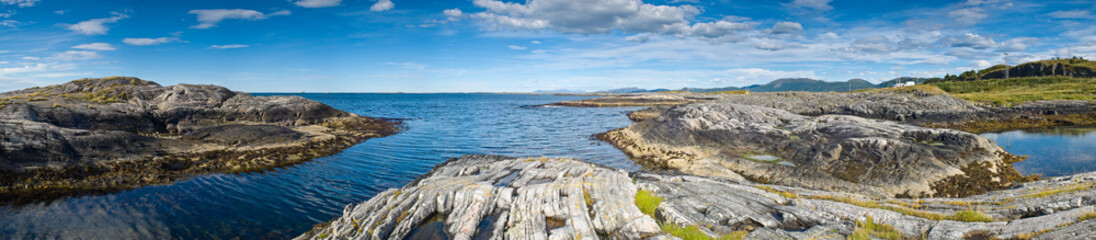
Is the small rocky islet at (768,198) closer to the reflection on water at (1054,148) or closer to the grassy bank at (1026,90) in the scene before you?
the reflection on water at (1054,148)

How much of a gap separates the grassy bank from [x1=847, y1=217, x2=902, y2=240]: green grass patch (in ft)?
234

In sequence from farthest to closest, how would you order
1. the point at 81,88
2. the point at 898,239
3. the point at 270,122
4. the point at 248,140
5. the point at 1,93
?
the point at 270,122, the point at 81,88, the point at 1,93, the point at 248,140, the point at 898,239

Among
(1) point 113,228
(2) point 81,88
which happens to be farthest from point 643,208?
(2) point 81,88

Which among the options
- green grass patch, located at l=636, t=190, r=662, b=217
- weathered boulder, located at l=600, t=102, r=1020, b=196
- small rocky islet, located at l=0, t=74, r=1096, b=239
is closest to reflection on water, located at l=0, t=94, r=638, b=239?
small rocky islet, located at l=0, t=74, r=1096, b=239

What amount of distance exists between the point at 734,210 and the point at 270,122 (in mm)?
46101

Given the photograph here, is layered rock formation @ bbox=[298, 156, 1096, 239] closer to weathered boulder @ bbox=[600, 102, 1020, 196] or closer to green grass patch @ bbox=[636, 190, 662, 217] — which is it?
green grass patch @ bbox=[636, 190, 662, 217]

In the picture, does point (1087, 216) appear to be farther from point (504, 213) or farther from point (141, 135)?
point (141, 135)

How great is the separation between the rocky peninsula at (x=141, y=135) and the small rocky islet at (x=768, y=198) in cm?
1361

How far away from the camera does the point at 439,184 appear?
14703 millimetres

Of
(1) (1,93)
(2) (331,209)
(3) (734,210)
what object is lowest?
(2) (331,209)

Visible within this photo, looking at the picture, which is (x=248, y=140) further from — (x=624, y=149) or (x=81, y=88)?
(x=624, y=149)

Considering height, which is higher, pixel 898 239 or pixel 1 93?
pixel 1 93

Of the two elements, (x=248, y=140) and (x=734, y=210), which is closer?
(x=734, y=210)

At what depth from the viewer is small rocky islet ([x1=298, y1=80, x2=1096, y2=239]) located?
10016 mm
